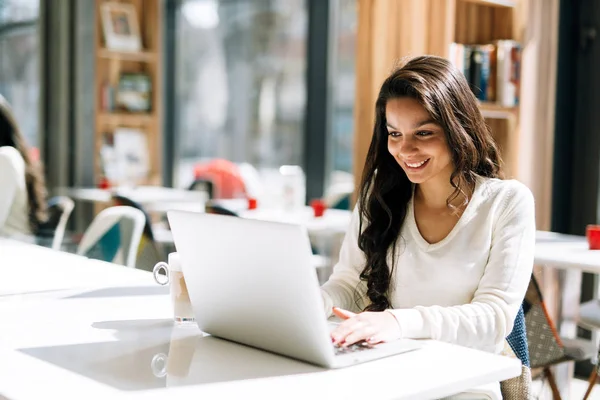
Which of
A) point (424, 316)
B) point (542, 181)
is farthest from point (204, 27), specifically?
point (424, 316)

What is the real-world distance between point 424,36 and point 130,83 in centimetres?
334

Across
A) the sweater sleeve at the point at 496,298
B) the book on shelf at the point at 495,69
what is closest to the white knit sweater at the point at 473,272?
the sweater sleeve at the point at 496,298

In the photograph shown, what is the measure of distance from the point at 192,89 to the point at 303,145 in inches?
79.2

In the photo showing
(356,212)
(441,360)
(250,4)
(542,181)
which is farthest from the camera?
Result: (250,4)

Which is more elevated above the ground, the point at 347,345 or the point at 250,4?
the point at 250,4

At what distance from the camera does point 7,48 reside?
6793 millimetres

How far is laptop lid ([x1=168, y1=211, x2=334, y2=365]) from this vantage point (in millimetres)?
1309

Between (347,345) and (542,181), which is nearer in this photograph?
(347,345)

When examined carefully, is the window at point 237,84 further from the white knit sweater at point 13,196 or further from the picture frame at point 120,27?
the white knit sweater at point 13,196

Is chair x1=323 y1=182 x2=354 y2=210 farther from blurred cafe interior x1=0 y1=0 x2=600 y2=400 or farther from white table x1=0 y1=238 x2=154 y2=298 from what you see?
white table x1=0 y1=238 x2=154 y2=298

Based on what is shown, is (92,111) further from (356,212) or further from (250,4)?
(356,212)

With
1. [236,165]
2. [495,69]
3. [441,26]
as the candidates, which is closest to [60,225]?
[441,26]

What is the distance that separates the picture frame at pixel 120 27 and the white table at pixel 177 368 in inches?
207

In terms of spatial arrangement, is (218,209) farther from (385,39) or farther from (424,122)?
(424,122)
